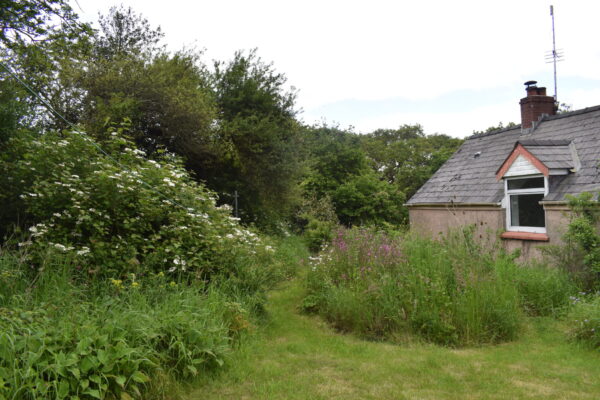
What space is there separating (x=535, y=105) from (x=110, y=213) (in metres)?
14.1

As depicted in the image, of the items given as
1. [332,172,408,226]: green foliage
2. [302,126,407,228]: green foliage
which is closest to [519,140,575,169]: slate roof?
[302,126,407,228]: green foliage

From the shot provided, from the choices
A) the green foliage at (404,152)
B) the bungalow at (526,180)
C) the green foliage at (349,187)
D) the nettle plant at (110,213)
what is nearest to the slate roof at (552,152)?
the bungalow at (526,180)

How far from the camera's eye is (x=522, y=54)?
1367 centimetres

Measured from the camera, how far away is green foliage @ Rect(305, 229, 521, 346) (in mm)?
6059

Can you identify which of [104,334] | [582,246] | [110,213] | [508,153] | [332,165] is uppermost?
[332,165]

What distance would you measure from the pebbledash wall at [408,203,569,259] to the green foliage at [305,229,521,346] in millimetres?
1634

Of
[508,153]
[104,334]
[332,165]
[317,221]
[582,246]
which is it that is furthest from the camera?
[332,165]

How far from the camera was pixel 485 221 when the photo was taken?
1221 cm

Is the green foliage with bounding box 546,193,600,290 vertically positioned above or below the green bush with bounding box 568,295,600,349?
above

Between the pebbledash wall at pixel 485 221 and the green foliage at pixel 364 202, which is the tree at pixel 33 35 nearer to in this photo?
the pebbledash wall at pixel 485 221

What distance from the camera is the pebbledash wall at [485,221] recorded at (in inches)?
382

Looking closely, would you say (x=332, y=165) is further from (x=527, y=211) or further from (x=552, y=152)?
(x=552, y=152)

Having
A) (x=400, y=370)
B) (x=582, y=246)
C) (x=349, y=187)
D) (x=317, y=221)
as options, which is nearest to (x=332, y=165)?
(x=349, y=187)

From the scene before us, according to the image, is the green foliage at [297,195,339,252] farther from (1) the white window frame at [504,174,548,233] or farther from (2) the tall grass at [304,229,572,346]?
(1) the white window frame at [504,174,548,233]
